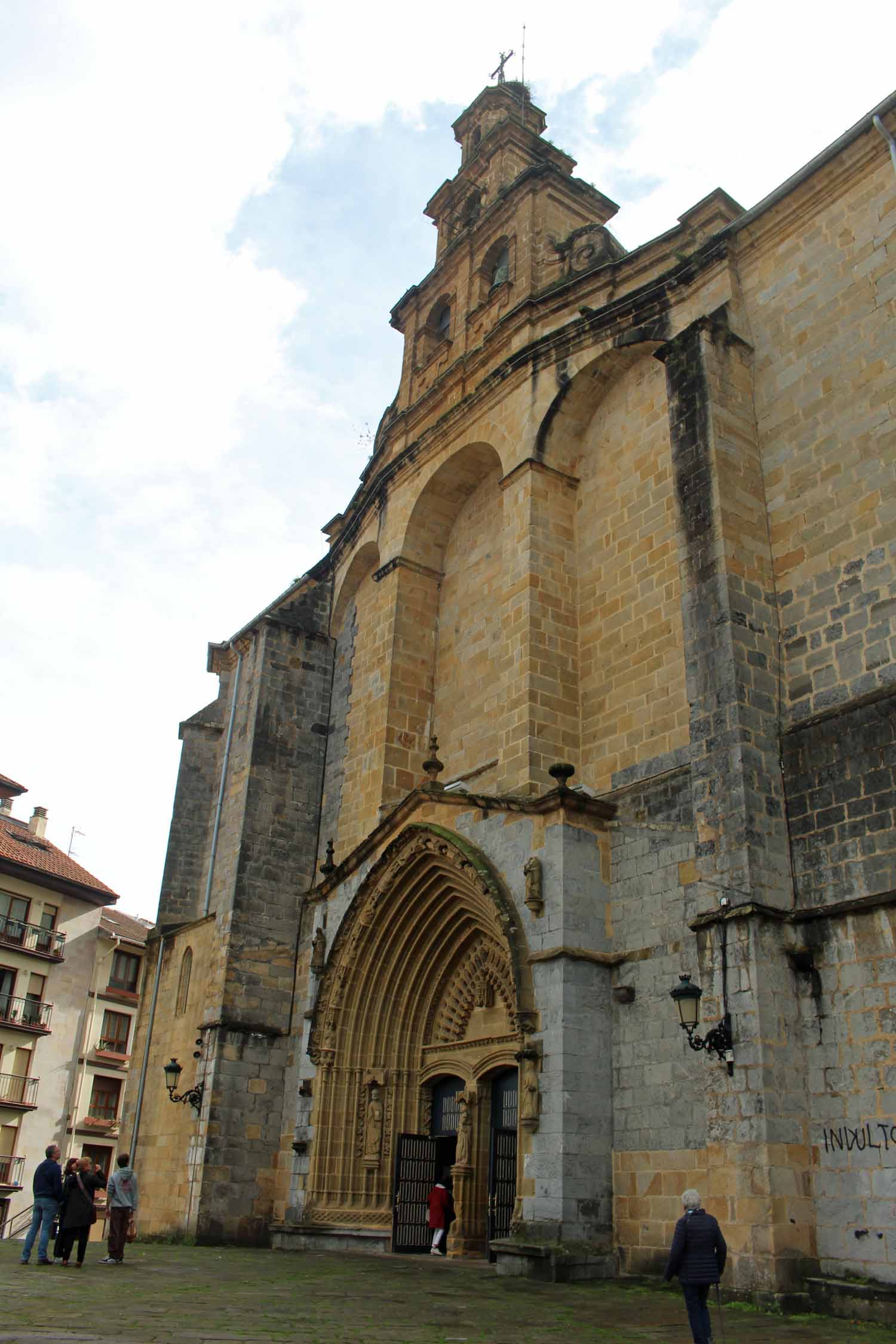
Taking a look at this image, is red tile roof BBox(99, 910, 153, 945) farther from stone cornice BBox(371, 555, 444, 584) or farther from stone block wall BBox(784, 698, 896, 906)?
stone block wall BBox(784, 698, 896, 906)

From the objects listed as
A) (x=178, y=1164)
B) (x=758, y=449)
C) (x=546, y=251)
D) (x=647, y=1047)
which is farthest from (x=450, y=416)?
(x=178, y=1164)

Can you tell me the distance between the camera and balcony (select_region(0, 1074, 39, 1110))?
28656 mm

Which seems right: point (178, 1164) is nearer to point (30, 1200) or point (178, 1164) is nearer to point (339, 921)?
point (339, 921)

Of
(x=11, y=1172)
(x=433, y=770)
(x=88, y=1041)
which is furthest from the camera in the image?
(x=88, y=1041)

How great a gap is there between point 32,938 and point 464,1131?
21387mm

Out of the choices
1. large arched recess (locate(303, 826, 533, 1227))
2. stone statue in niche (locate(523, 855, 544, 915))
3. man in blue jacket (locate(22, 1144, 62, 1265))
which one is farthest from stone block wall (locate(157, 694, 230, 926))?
stone statue in niche (locate(523, 855, 544, 915))

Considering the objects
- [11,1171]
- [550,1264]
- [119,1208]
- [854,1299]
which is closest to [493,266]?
[119,1208]

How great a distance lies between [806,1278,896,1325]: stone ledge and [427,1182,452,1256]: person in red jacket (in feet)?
18.0

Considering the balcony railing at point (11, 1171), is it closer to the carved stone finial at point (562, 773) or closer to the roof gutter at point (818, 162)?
the carved stone finial at point (562, 773)

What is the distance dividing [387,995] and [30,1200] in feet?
64.4

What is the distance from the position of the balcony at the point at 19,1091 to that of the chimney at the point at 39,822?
30.6 feet

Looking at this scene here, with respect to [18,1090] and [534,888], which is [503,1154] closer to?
[534,888]

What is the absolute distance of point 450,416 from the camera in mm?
17047

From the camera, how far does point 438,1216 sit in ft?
42.3
